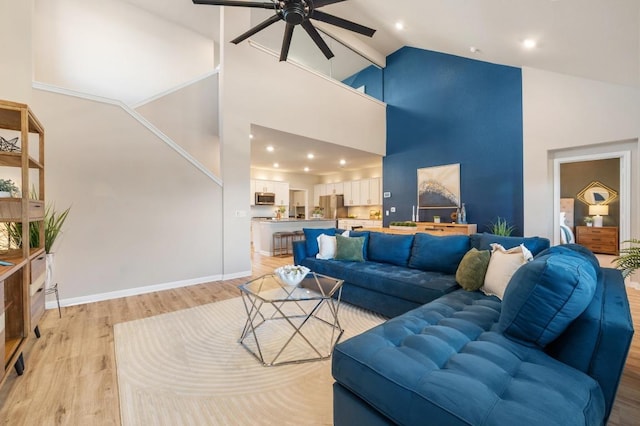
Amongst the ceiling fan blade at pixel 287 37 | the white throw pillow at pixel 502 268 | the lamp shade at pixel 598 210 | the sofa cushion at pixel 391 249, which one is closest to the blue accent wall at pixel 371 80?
the ceiling fan blade at pixel 287 37

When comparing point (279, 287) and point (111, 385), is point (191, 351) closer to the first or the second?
point (111, 385)

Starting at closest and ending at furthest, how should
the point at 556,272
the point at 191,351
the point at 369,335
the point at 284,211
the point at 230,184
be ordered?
the point at 556,272
the point at 369,335
the point at 191,351
the point at 230,184
the point at 284,211

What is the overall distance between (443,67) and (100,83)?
23.3 ft

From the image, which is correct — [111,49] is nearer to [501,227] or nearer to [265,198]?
[265,198]

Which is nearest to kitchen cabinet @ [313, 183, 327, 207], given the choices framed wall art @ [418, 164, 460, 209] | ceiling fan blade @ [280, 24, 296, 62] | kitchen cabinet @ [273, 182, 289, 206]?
kitchen cabinet @ [273, 182, 289, 206]

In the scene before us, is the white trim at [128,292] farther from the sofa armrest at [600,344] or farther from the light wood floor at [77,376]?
the sofa armrest at [600,344]

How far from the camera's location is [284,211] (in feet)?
31.9

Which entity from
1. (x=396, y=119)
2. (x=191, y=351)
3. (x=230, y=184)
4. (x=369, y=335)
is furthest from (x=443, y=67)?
(x=191, y=351)

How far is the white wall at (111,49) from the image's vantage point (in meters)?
4.55

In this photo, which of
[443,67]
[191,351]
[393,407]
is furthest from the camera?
[443,67]

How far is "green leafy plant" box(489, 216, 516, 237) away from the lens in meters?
4.94

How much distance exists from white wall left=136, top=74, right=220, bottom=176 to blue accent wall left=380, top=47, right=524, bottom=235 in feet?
14.6

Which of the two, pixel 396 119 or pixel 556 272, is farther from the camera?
pixel 396 119

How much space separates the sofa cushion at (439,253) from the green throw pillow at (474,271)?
1.30ft
